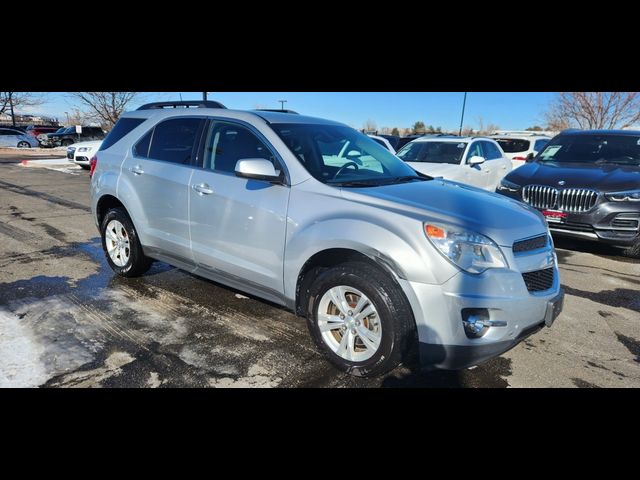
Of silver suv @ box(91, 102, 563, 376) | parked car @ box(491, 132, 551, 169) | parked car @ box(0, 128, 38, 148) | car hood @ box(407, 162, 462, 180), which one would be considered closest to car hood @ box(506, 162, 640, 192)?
car hood @ box(407, 162, 462, 180)

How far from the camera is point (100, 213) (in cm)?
502

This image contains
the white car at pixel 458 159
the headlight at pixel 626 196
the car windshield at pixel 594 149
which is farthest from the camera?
the white car at pixel 458 159

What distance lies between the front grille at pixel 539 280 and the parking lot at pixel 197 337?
0.65 metres

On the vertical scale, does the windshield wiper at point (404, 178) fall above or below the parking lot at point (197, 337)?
above

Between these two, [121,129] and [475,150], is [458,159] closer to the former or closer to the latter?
[475,150]

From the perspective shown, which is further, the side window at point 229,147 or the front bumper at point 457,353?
the side window at point 229,147

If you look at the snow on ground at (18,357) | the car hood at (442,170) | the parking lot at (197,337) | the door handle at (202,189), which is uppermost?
the car hood at (442,170)

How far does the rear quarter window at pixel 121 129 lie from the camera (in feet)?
15.4

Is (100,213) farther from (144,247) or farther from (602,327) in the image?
(602,327)

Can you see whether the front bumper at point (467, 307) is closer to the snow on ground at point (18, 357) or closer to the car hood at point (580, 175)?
the snow on ground at point (18, 357)

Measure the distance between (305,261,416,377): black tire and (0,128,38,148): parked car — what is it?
108 ft

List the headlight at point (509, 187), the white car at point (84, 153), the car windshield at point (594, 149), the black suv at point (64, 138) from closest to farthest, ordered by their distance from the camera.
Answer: the headlight at point (509, 187) < the car windshield at point (594, 149) < the white car at point (84, 153) < the black suv at point (64, 138)

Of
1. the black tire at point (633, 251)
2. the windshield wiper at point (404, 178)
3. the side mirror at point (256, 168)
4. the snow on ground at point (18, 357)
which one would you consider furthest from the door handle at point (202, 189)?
the black tire at point (633, 251)

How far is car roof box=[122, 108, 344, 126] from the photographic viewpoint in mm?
3811
